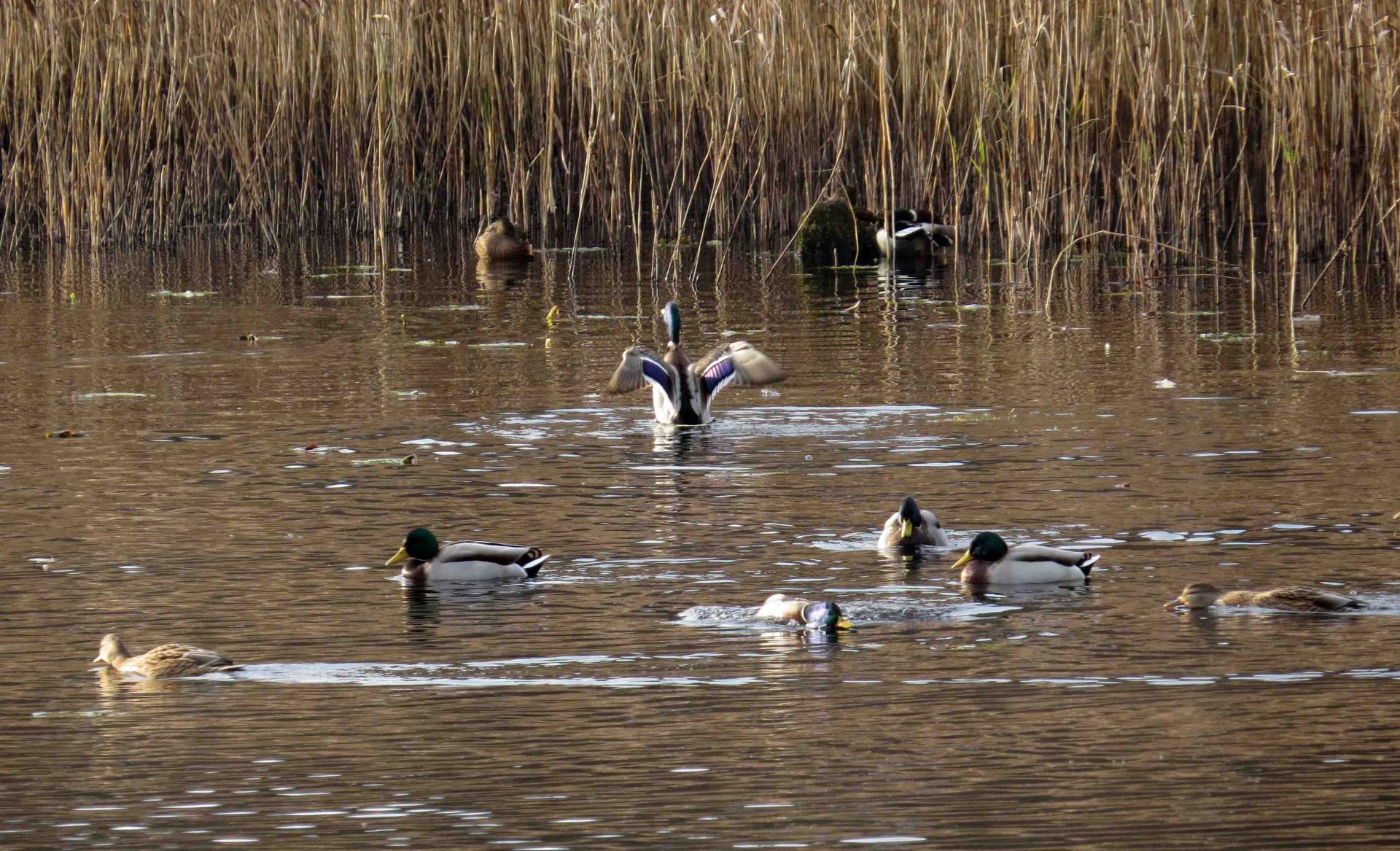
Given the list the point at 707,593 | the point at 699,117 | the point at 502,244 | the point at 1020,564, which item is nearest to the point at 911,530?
the point at 1020,564

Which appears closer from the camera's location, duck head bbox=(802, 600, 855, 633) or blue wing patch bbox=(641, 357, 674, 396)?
duck head bbox=(802, 600, 855, 633)

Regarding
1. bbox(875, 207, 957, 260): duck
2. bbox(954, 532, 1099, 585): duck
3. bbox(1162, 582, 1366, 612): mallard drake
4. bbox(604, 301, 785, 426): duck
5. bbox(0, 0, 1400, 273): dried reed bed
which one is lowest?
bbox(1162, 582, 1366, 612): mallard drake

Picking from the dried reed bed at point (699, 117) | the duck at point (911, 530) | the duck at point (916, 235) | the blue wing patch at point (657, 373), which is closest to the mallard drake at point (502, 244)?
the dried reed bed at point (699, 117)

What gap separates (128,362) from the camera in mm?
13234

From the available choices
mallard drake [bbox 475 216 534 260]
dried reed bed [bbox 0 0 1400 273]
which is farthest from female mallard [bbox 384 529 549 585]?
mallard drake [bbox 475 216 534 260]

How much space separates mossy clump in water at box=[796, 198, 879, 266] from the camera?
63.2ft

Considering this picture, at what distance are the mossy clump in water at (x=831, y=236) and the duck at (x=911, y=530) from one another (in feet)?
37.4

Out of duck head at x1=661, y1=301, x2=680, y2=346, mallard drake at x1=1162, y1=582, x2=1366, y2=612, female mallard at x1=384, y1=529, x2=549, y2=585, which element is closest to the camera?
mallard drake at x1=1162, y1=582, x2=1366, y2=612

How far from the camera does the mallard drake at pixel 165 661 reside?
241 inches

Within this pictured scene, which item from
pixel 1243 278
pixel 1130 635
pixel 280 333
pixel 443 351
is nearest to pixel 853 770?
pixel 1130 635

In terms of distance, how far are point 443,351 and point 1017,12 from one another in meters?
5.27

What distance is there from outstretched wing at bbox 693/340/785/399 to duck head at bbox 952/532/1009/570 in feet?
12.0

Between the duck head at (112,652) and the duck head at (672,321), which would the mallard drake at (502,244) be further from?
the duck head at (112,652)

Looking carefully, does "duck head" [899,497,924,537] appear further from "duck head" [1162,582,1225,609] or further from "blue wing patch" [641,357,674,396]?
"blue wing patch" [641,357,674,396]
